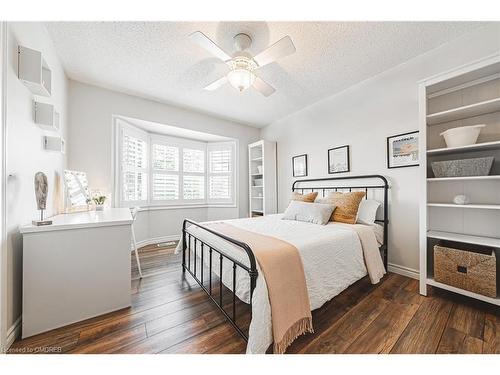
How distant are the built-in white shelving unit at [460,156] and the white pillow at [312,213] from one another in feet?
2.85

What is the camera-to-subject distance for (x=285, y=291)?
3.95 feet

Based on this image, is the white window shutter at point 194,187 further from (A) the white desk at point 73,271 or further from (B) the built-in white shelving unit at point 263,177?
(A) the white desk at point 73,271

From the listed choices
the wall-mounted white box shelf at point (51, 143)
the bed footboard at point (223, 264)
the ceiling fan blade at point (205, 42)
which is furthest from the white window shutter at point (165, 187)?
the ceiling fan blade at point (205, 42)

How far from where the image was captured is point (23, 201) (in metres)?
1.45

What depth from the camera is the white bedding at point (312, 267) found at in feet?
3.63

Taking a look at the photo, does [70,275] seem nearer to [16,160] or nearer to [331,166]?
[16,160]

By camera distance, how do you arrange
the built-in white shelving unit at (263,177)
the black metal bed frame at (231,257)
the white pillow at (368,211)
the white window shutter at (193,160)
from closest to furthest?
the black metal bed frame at (231,257) → the white pillow at (368,211) → the built-in white shelving unit at (263,177) → the white window shutter at (193,160)

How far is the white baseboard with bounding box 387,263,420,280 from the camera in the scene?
223cm

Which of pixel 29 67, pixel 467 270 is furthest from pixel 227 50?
pixel 467 270

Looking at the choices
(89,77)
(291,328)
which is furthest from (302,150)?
(89,77)

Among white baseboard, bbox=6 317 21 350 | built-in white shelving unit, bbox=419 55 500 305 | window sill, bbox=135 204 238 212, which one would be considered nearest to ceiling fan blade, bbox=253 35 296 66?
built-in white shelving unit, bbox=419 55 500 305

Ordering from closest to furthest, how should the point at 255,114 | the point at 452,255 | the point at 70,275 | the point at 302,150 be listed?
the point at 70,275, the point at 452,255, the point at 302,150, the point at 255,114

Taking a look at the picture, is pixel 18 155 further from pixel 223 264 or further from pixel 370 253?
pixel 370 253
